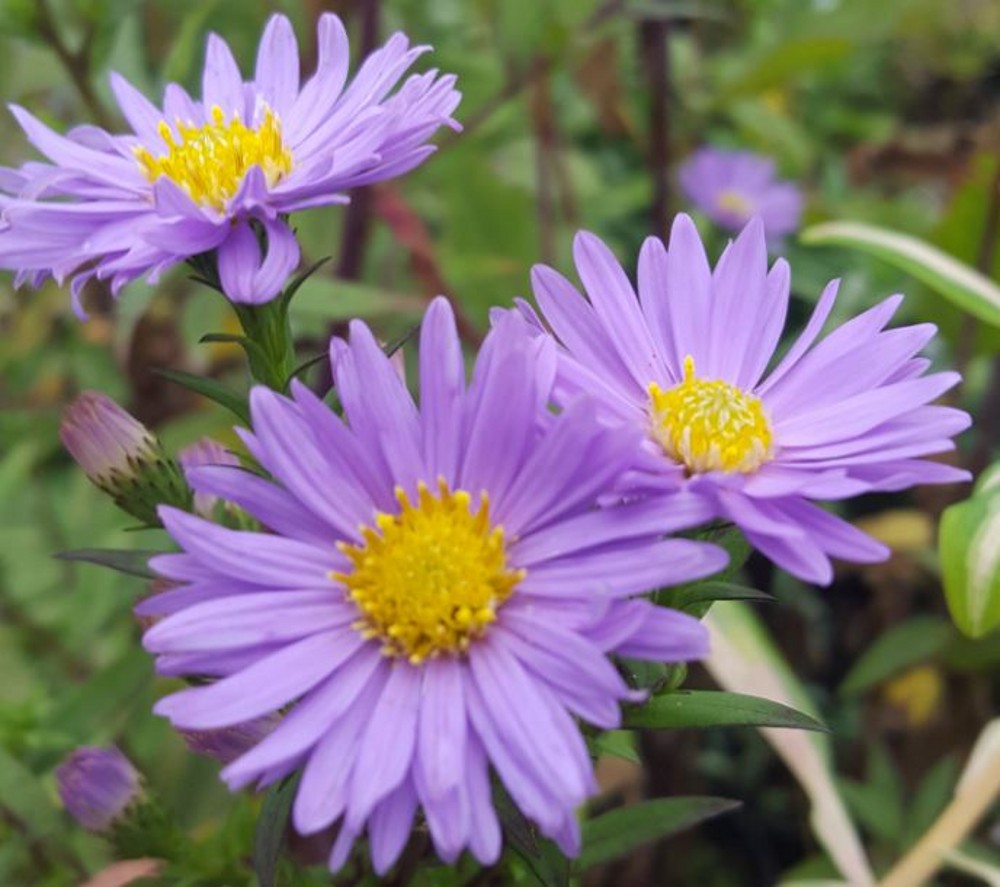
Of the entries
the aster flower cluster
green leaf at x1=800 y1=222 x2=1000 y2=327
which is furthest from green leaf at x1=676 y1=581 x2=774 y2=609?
green leaf at x1=800 y1=222 x2=1000 y2=327

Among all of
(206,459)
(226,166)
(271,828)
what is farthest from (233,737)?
(226,166)

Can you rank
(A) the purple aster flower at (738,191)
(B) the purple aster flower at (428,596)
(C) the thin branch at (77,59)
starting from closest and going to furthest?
(B) the purple aster flower at (428,596), (C) the thin branch at (77,59), (A) the purple aster flower at (738,191)

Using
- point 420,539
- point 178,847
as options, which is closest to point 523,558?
point 420,539

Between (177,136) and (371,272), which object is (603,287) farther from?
(371,272)

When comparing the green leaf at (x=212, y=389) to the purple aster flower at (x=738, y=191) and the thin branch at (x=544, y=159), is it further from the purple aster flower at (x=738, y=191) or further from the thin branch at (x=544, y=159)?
the purple aster flower at (x=738, y=191)

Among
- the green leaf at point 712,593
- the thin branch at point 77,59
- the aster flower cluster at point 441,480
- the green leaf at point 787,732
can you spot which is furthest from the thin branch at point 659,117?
the green leaf at point 712,593
